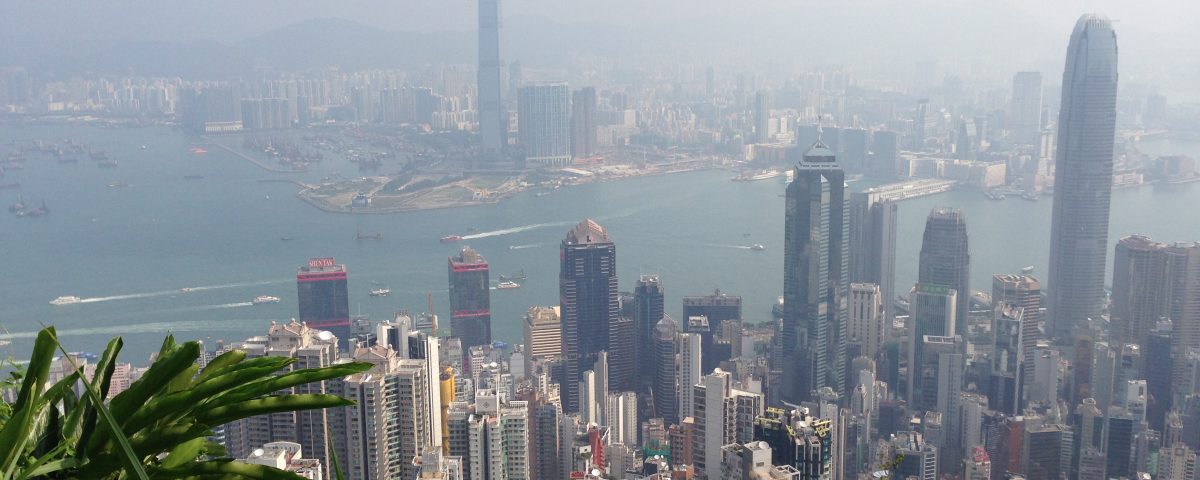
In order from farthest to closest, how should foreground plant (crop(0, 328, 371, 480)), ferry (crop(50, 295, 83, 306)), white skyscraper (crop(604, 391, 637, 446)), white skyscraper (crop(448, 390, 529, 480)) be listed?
ferry (crop(50, 295, 83, 306)) < white skyscraper (crop(604, 391, 637, 446)) < white skyscraper (crop(448, 390, 529, 480)) < foreground plant (crop(0, 328, 371, 480))

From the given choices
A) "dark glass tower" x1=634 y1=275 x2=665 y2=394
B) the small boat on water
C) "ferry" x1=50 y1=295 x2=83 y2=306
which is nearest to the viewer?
"dark glass tower" x1=634 y1=275 x2=665 y2=394

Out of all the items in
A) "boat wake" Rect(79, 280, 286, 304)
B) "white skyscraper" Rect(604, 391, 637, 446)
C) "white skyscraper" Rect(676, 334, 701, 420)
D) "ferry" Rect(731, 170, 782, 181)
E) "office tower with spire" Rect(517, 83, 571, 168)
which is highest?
"office tower with spire" Rect(517, 83, 571, 168)

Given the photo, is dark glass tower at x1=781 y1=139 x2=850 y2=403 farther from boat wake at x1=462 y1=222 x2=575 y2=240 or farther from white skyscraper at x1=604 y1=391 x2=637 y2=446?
boat wake at x1=462 y1=222 x2=575 y2=240

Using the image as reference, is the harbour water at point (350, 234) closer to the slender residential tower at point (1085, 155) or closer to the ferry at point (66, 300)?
the ferry at point (66, 300)

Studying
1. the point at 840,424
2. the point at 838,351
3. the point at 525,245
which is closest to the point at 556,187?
the point at 525,245

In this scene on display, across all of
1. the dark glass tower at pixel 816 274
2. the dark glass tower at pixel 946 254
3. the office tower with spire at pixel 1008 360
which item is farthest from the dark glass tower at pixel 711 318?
the office tower with spire at pixel 1008 360

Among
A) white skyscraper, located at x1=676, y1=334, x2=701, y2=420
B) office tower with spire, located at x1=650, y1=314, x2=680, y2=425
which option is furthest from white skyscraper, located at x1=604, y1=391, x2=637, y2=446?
white skyscraper, located at x1=676, y1=334, x2=701, y2=420

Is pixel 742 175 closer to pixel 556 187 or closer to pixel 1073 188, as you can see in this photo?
pixel 556 187
